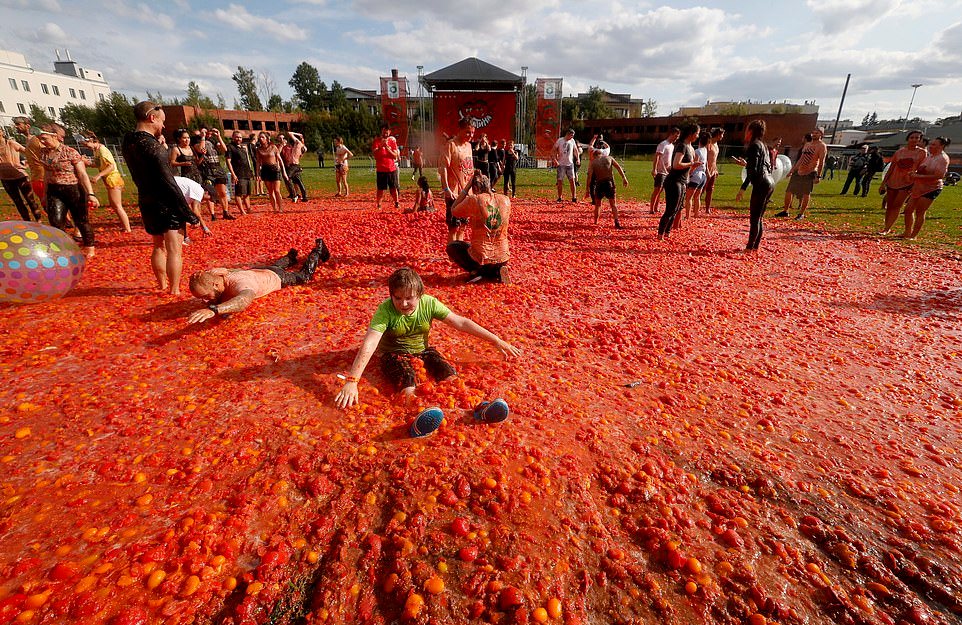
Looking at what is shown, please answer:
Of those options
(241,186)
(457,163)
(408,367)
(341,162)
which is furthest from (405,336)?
(341,162)

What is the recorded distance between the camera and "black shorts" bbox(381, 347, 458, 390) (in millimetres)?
3998

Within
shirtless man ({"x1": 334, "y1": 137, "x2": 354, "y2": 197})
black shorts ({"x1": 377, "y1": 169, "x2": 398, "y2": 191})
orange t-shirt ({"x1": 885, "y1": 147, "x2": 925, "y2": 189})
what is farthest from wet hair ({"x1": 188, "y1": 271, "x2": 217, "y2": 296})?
orange t-shirt ({"x1": 885, "y1": 147, "x2": 925, "y2": 189})

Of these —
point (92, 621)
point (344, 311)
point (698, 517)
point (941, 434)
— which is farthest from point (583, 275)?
point (92, 621)

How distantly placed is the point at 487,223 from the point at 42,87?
9516 centimetres

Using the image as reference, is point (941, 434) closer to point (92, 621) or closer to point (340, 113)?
point (92, 621)

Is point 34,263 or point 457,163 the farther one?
point 457,163

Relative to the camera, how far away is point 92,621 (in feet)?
6.81

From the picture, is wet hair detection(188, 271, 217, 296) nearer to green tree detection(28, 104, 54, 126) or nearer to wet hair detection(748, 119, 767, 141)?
wet hair detection(748, 119, 767, 141)

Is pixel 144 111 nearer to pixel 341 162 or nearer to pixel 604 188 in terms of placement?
pixel 604 188

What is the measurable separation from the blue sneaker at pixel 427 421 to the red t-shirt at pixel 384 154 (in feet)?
35.2

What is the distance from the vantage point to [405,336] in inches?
163

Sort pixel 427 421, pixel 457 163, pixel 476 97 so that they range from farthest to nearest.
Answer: pixel 476 97
pixel 457 163
pixel 427 421

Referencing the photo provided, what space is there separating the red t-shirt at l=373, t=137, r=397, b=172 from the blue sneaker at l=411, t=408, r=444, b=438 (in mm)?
10719

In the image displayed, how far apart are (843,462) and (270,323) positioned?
6029 millimetres
